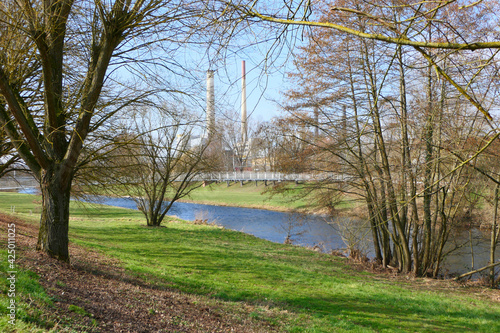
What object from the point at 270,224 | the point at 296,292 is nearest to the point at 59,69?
the point at 296,292

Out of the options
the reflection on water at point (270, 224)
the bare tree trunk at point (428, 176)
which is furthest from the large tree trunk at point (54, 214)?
the bare tree trunk at point (428, 176)

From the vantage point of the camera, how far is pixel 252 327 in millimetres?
5469

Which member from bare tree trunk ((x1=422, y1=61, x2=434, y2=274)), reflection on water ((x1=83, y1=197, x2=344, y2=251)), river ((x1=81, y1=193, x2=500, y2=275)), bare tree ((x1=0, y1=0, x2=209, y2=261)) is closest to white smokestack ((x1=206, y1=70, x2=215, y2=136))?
bare tree ((x1=0, y1=0, x2=209, y2=261))

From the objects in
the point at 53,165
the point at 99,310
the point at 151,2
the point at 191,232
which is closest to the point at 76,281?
the point at 99,310

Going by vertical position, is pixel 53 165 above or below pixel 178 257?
above

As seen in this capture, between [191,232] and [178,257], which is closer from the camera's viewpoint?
[178,257]

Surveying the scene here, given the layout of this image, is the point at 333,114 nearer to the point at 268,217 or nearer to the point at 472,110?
the point at 472,110

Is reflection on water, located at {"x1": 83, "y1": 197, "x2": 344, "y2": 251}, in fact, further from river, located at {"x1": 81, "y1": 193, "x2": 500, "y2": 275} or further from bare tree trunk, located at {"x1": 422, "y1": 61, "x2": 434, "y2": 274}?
bare tree trunk, located at {"x1": 422, "y1": 61, "x2": 434, "y2": 274}

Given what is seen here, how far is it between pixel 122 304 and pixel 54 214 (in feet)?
8.13

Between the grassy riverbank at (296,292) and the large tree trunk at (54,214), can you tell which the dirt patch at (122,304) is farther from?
the large tree trunk at (54,214)

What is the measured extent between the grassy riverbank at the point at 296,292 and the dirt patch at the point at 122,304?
76 mm

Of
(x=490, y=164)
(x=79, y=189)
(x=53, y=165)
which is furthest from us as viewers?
(x=79, y=189)

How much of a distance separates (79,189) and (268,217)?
19.4 meters

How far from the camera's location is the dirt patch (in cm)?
430
